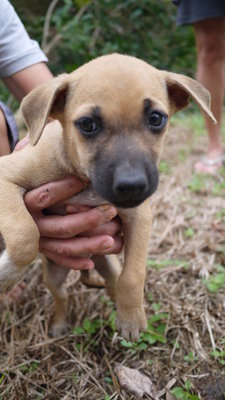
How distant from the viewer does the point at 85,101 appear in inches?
87.6

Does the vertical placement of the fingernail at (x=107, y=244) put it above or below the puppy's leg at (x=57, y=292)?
above

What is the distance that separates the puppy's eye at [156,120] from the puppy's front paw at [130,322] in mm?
1100

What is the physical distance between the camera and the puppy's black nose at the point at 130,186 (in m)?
1.96

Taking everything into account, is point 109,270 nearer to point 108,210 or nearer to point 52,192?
point 108,210

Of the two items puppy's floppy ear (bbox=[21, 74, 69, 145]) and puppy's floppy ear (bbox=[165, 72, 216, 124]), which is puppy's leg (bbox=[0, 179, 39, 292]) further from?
puppy's floppy ear (bbox=[165, 72, 216, 124])

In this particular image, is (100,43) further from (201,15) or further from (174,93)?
(174,93)

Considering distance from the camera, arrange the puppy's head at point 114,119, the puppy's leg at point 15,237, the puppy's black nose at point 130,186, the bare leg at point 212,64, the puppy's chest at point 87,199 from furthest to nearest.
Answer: the bare leg at point 212,64 < the puppy's chest at point 87,199 < the puppy's leg at point 15,237 < the puppy's head at point 114,119 < the puppy's black nose at point 130,186

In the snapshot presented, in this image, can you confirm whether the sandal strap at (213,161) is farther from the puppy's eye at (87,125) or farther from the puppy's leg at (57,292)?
the puppy's eye at (87,125)

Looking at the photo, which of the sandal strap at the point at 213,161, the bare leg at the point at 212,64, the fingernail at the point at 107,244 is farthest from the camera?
the sandal strap at the point at 213,161

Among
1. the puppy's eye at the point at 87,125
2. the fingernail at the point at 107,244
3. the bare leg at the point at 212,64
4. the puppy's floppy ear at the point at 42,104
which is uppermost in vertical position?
the puppy's floppy ear at the point at 42,104

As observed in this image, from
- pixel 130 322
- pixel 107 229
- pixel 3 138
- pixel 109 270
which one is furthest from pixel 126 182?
pixel 3 138

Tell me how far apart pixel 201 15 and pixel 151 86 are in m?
2.94

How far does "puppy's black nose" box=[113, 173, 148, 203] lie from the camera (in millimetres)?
1955

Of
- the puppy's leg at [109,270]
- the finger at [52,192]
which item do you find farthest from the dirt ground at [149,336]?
the finger at [52,192]
